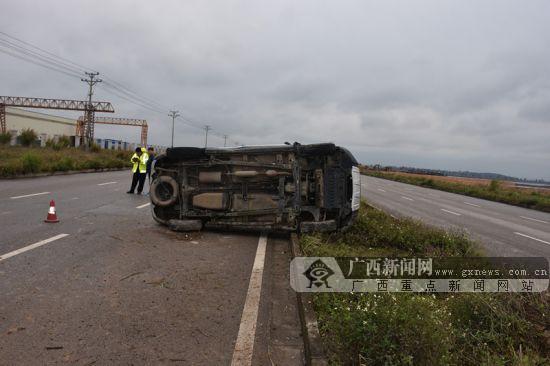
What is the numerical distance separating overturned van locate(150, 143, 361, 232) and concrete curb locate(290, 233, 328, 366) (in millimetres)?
3396

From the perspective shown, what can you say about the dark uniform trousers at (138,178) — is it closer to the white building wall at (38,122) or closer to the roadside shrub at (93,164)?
the roadside shrub at (93,164)

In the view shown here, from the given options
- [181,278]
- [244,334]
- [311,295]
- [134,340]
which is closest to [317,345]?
[244,334]

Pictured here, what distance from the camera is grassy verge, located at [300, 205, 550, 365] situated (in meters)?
2.87

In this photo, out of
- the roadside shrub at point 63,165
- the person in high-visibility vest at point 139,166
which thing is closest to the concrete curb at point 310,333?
the person in high-visibility vest at point 139,166

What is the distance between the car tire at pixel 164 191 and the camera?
8359 millimetres

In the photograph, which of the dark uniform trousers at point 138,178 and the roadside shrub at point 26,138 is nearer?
the dark uniform trousers at point 138,178

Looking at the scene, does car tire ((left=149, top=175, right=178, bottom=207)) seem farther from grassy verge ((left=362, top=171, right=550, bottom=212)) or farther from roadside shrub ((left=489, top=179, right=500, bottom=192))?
roadside shrub ((left=489, top=179, right=500, bottom=192))

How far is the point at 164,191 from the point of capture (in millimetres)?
8555

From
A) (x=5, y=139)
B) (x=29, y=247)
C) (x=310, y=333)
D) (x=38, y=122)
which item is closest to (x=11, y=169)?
(x=29, y=247)

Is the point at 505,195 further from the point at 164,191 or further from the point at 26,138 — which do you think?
the point at 26,138

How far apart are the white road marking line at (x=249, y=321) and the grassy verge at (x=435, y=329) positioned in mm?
653

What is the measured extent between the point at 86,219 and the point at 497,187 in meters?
35.4

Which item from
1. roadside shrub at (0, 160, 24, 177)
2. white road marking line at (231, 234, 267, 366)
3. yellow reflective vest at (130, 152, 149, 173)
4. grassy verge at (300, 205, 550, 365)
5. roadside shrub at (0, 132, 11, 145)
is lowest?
white road marking line at (231, 234, 267, 366)

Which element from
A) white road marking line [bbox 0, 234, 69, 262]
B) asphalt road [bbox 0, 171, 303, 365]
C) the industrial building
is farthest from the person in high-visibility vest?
the industrial building
